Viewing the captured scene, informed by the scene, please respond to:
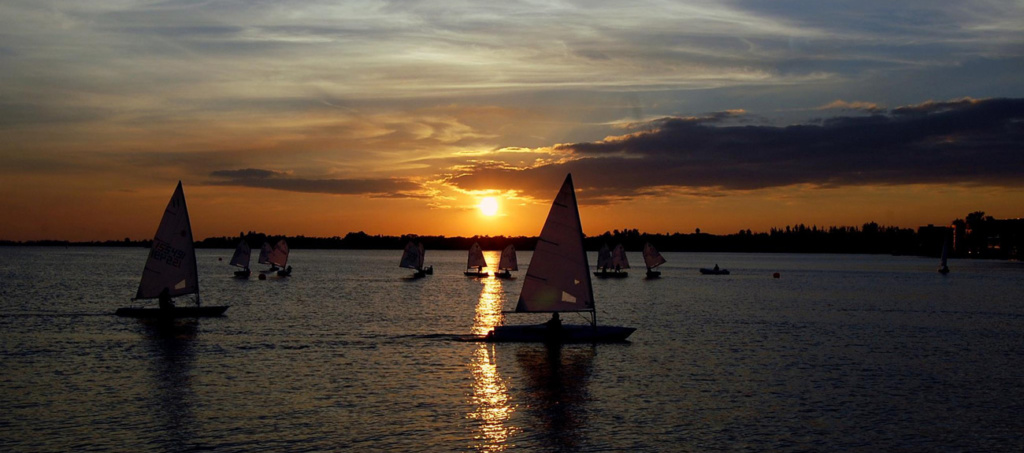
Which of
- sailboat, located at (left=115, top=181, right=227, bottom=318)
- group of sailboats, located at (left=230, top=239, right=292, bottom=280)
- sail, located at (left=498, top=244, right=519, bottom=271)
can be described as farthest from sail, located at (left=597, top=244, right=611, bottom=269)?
sailboat, located at (left=115, top=181, right=227, bottom=318)

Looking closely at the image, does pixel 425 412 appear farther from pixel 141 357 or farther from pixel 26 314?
pixel 26 314

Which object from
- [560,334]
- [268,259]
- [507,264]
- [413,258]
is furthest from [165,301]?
A: [268,259]

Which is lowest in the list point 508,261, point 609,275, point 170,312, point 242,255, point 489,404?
point 489,404

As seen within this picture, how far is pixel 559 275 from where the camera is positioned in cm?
5291

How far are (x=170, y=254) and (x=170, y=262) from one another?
0.60 meters

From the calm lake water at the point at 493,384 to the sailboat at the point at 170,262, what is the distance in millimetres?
2036

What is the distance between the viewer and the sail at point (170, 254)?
6481cm

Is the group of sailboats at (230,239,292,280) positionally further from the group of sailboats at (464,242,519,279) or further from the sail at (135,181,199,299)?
the sail at (135,181,199,299)

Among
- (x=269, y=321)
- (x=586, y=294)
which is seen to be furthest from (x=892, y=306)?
(x=269, y=321)

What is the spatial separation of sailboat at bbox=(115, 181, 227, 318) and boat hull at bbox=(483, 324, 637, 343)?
82.8ft

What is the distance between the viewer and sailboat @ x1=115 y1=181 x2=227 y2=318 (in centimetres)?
6469

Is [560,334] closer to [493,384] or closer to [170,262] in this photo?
[493,384]

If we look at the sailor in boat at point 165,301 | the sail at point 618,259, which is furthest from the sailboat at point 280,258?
the sailor in boat at point 165,301

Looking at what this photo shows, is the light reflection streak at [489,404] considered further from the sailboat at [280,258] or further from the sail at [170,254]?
the sailboat at [280,258]
